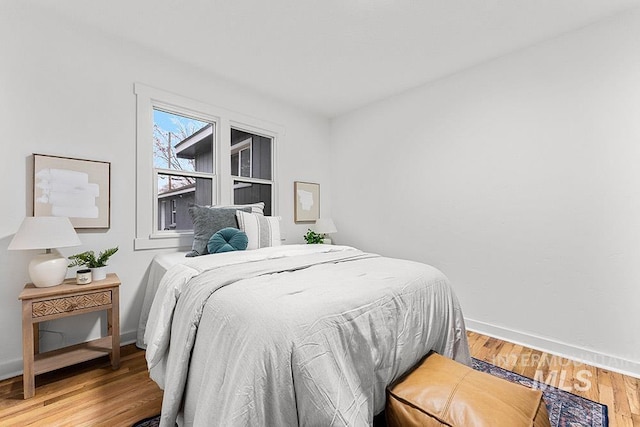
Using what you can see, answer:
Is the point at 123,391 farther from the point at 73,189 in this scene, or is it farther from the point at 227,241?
the point at 73,189

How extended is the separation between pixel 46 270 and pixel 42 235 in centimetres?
28

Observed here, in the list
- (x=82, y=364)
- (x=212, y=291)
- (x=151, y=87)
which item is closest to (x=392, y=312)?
(x=212, y=291)

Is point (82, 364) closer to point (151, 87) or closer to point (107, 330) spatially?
point (107, 330)

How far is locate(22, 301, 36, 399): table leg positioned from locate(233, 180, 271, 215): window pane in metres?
1.85

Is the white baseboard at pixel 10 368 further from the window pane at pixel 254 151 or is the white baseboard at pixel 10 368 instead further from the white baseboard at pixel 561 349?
the white baseboard at pixel 561 349

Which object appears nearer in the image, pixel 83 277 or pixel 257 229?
pixel 83 277

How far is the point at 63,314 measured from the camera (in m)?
1.89

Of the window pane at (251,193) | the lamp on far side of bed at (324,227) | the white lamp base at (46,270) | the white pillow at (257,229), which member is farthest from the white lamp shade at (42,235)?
the lamp on far side of bed at (324,227)

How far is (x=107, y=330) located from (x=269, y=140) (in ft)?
8.30

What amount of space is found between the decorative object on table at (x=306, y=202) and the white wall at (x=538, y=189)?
109 centimetres

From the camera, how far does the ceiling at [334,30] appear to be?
206 cm

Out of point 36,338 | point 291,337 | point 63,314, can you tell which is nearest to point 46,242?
point 63,314

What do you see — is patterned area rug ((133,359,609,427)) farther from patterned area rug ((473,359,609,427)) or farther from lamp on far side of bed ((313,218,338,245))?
lamp on far side of bed ((313,218,338,245))

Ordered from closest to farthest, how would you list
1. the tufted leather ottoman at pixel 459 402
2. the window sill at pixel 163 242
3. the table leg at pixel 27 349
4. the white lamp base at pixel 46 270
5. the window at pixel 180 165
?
the tufted leather ottoman at pixel 459 402
the table leg at pixel 27 349
the white lamp base at pixel 46 270
the window sill at pixel 163 242
the window at pixel 180 165
